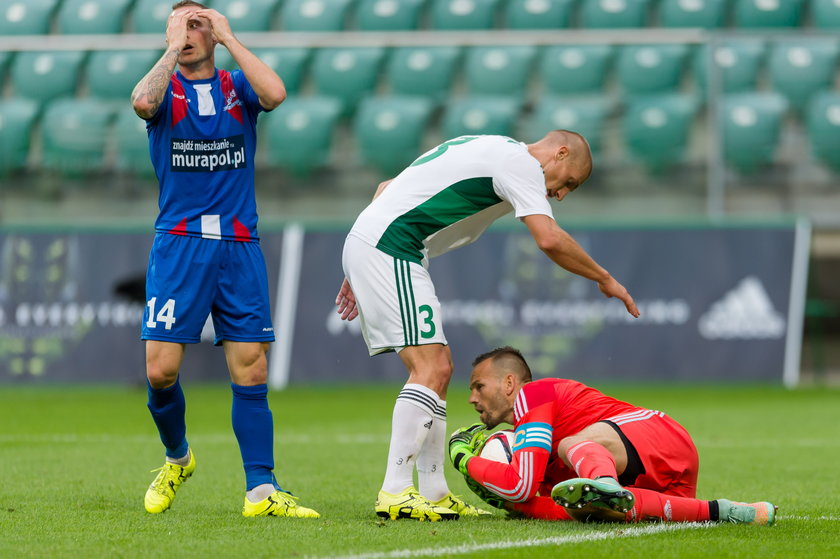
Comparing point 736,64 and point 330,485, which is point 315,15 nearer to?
point 736,64

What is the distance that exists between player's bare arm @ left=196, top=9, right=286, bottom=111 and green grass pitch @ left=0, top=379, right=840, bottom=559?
178 centimetres

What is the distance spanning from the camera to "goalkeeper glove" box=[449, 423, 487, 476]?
5172 mm

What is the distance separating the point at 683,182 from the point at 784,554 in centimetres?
1045

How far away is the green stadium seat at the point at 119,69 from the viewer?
1559 cm

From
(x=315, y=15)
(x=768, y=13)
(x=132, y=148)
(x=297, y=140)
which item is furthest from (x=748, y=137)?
(x=132, y=148)

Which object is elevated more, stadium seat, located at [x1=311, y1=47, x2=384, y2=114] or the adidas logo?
stadium seat, located at [x1=311, y1=47, x2=384, y2=114]

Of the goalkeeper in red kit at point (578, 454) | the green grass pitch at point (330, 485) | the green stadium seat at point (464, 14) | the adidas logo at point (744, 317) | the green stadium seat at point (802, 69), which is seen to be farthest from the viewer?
the green stadium seat at point (464, 14)

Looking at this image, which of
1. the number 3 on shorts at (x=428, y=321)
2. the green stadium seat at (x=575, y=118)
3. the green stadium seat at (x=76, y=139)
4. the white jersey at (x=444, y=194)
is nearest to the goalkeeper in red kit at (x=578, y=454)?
the number 3 on shorts at (x=428, y=321)

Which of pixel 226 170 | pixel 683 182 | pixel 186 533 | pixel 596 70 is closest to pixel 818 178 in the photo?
pixel 683 182

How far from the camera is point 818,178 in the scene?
557 inches

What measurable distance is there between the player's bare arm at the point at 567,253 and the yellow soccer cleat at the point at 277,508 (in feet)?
4.76

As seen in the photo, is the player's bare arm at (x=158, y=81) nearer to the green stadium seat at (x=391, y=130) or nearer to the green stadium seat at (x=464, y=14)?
the green stadium seat at (x=391, y=130)

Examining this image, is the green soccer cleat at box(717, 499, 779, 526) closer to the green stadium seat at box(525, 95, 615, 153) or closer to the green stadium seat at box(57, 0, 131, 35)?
the green stadium seat at box(525, 95, 615, 153)

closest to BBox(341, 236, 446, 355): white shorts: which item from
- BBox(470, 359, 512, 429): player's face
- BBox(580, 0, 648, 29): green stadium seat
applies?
BBox(470, 359, 512, 429): player's face
